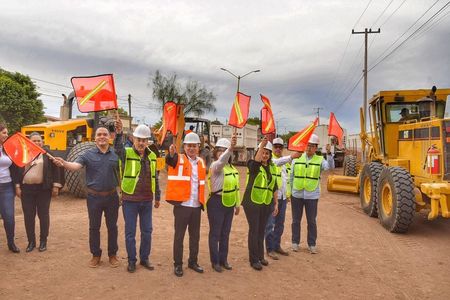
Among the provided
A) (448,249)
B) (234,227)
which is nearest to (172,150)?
(234,227)

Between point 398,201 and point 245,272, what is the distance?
354 centimetres

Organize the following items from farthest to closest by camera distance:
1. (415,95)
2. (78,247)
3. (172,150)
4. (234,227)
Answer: (415,95) → (234,227) → (78,247) → (172,150)

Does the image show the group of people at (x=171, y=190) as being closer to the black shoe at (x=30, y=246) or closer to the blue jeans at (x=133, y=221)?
the blue jeans at (x=133, y=221)

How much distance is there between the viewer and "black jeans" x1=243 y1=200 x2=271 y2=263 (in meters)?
5.09

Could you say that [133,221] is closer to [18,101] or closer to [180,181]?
[180,181]

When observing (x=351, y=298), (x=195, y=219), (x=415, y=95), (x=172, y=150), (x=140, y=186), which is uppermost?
(x=415, y=95)

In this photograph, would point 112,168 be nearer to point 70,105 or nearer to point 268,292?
point 268,292

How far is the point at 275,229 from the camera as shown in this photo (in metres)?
5.85

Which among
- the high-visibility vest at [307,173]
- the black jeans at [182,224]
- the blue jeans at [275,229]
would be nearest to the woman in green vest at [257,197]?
the blue jeans at [275,229]

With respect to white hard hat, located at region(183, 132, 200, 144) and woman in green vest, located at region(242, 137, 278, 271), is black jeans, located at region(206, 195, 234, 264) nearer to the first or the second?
woman in green vest, located at region(242, 137, 278, 271)

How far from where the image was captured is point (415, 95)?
917 cm

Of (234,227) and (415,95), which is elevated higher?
(415,95)

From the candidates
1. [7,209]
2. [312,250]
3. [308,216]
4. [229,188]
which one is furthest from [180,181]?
[7,209]

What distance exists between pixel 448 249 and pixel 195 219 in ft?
14.5
